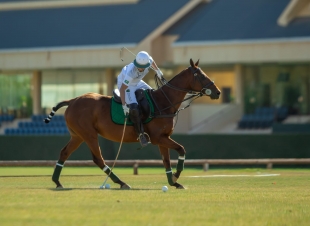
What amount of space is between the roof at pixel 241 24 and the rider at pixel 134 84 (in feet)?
90.2

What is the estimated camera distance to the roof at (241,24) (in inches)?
1748

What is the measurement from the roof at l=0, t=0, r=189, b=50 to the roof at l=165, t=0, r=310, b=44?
1.74 m

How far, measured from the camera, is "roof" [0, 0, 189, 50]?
1946 inches

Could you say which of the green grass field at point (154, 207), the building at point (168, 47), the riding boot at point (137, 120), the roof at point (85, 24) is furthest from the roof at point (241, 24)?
the green grass field at point (154, 207)

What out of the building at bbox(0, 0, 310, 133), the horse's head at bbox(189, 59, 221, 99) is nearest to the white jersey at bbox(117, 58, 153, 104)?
the horse's head at bbox(189, 59, 221, 99)

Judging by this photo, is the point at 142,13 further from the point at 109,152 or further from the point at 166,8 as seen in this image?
the point at 109,152

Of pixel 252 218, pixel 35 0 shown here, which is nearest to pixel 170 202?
pixel 252 218

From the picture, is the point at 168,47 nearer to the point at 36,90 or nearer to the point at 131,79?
the point at 36,90

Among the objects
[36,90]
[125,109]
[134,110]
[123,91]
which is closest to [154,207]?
[134,110]

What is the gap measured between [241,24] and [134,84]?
29831mm

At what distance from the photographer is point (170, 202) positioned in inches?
518

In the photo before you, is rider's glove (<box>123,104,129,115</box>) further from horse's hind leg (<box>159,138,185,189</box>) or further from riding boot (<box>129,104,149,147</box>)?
horse's hind leg (<box>159,138,185,189</box>)

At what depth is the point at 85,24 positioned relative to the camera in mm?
51031

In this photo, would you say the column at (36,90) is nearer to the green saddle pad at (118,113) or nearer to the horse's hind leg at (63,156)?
the horse's hind leg at (63,156)
